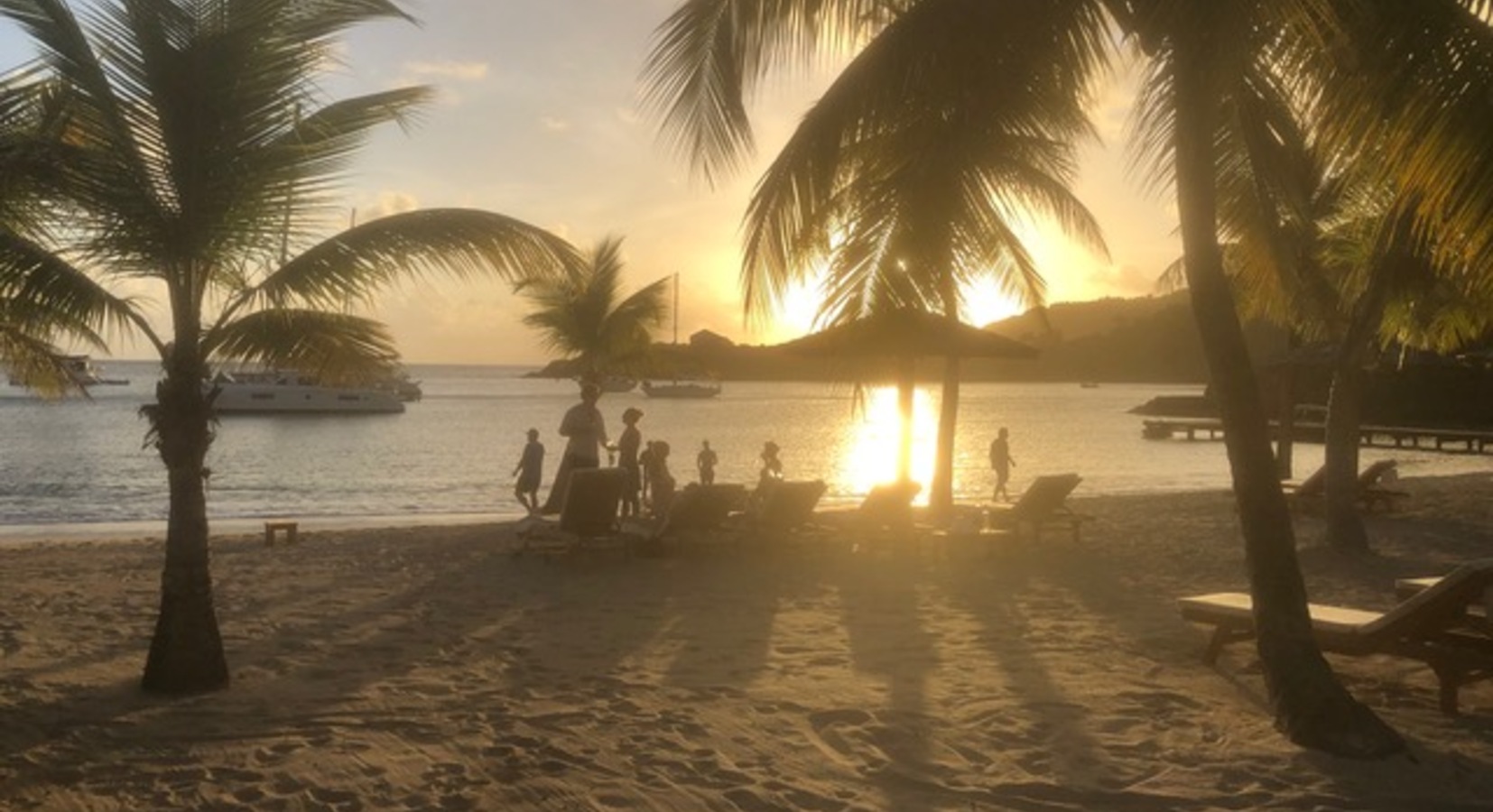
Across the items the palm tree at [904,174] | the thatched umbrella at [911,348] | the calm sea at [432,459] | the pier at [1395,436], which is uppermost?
Answer: the palm tree at [904,174]

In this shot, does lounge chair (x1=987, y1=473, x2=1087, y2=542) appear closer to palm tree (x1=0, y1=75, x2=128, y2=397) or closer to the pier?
palm tree (x1=0, y1=75, x2=128, y2=397)

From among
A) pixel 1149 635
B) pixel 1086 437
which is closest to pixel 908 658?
pixel 1149 635

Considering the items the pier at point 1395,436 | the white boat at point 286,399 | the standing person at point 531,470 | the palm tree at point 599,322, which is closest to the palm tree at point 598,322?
the palm tree at point 599,322

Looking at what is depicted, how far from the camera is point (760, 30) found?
23.9 ft

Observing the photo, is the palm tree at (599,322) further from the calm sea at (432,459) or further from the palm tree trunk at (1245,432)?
the palm tree trunk at (1245,432)

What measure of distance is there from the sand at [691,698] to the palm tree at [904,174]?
2.19 metres

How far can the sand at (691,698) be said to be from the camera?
539 cm

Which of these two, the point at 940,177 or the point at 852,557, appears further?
the point at 852,557

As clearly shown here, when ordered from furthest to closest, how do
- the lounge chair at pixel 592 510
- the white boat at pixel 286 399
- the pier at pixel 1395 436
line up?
the white boat at pixel 286 399, the pier at pixel 1395 436, the lounge chair at pixel 592 510

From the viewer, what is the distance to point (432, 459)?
50969mm

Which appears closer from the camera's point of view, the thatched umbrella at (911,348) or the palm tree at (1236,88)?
the palm tree at (1236,88)

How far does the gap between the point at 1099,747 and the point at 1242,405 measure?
180 centimetres

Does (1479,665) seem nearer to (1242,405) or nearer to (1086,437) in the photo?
(1242,405)

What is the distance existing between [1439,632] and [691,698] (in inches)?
153
